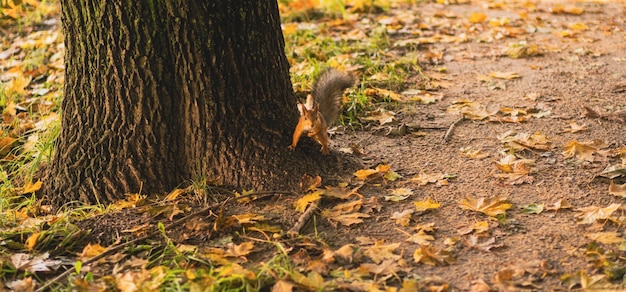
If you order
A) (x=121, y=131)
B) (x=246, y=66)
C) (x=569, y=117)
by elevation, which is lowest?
(x=569, y=117)

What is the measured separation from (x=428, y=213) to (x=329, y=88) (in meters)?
0.95

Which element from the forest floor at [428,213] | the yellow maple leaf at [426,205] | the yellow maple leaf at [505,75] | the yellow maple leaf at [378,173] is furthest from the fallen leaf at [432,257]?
the yellow maple leaf at [505,75]

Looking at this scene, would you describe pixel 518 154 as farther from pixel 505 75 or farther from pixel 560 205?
pixel 505 75

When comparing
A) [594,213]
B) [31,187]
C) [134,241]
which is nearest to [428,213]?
[594,213]

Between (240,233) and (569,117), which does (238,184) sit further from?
(569,117)

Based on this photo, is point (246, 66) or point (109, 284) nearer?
point (109, 284)

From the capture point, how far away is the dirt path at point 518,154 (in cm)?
246

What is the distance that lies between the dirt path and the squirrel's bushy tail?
11.0 inches

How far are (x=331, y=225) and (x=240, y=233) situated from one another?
0.38 meters

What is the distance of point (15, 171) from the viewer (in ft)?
11.3

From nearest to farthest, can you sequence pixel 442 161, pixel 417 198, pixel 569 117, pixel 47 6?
1. pixel 417 198
2. pixel 442 161
3. pixel 569 117
4. pixel 47 6

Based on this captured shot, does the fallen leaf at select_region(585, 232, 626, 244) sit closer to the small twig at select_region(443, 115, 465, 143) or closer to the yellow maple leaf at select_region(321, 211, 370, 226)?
the yellow maple leaf at select_region(321, 211, 370, 226)

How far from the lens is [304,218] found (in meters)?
2.74

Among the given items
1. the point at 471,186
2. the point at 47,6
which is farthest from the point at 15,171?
the point at 47,6
